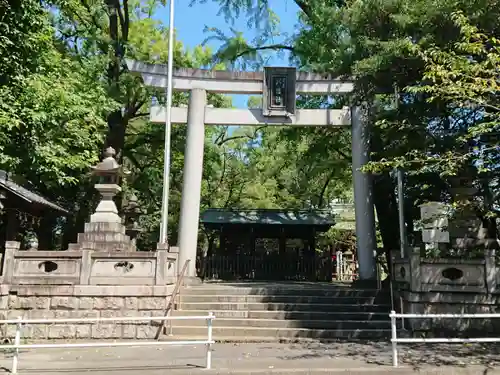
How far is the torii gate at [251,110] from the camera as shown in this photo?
1598 cm

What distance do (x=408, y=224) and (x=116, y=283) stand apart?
11.2 meters

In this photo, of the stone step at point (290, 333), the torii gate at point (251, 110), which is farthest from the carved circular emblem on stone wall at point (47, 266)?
the torii gate at point (251, 110)

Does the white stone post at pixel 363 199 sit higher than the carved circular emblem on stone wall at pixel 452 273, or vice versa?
the white stone post at pixel 363 199

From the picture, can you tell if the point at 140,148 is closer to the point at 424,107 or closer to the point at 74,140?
the point at 74,140

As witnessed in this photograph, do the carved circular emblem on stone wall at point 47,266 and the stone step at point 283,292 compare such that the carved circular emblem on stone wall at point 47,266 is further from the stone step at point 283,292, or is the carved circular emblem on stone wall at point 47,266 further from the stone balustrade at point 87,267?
the stone step at point 283,292

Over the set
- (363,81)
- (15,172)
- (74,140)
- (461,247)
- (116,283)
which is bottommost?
(116,283)

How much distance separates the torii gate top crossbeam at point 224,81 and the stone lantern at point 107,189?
12.7 ft

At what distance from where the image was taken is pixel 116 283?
1175 centimetres

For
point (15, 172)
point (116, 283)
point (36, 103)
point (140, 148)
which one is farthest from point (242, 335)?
point (140, 148)

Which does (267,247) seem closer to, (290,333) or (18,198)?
(290,333)

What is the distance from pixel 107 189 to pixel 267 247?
11.5 m

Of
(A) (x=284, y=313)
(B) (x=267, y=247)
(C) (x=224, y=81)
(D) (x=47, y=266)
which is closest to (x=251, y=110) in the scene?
(C) (x=224, y=81)

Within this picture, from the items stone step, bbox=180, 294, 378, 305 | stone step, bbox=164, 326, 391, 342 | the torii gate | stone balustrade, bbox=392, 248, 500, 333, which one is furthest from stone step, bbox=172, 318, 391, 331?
the torii gate

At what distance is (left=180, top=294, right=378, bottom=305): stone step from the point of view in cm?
1247
